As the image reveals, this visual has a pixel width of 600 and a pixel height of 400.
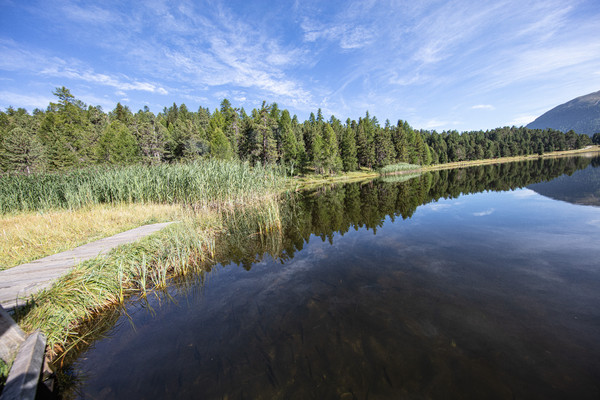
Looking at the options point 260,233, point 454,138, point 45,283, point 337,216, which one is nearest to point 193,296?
point 45,283

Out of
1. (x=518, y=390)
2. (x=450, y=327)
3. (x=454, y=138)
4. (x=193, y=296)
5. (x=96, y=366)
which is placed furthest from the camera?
(x=454, y=138)

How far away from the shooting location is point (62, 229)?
8.05 metres

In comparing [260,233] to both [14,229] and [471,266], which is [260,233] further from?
[14,229]

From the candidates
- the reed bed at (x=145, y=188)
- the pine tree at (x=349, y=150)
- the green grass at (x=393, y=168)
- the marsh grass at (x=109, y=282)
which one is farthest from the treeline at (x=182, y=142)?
the marsh grass at (x=109, y=282)

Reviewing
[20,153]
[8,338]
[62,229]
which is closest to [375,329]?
[8,338]

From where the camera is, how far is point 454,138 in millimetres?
92625

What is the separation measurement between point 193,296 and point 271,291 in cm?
193

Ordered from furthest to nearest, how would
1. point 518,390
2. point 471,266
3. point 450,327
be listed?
point 471,266
point 450,327
point 518,390

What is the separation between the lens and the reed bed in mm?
12250

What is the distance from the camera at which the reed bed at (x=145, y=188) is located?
12.2m

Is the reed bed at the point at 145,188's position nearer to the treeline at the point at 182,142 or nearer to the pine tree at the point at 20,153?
the treeline at the point at 182,142

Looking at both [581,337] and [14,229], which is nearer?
[581,337]

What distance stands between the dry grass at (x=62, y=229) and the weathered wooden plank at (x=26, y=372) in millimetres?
4476

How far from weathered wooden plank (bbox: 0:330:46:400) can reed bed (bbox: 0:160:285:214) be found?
29.7 feet
